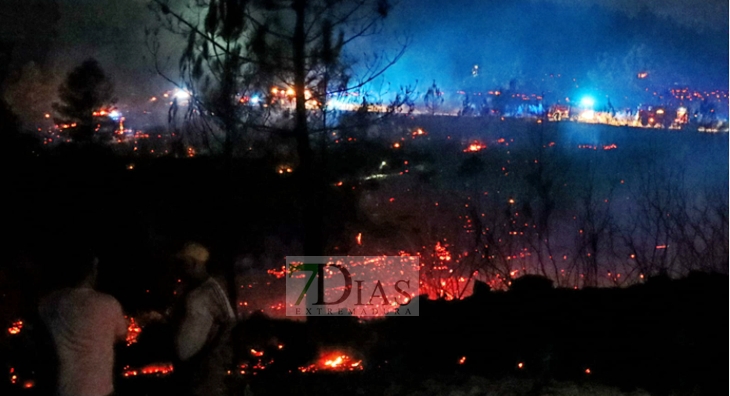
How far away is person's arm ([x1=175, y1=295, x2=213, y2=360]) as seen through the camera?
12.5 ft

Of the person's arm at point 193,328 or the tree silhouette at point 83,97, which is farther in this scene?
the tree silhouette at point 83,97

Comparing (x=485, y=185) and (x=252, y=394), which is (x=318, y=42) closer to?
(x=252, y=394)

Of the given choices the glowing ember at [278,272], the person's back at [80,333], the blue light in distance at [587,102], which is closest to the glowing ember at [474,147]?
the blue light in distance at [587,102]

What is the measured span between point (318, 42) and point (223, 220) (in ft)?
10.5

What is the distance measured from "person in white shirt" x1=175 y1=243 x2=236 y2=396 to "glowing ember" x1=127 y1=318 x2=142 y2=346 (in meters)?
2.94

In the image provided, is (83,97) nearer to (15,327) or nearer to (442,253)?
(15,327)

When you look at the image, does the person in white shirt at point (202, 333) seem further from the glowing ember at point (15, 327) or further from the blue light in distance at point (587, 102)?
the blue light in distance at point (587, 102)

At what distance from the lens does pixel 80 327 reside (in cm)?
360

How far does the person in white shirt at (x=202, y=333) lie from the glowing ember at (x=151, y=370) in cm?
231

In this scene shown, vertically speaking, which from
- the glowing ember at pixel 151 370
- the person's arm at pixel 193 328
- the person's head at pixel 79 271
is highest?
the person's head at pixel 79 271

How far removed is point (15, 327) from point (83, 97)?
5927 mm

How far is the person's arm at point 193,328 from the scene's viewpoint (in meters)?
3.80

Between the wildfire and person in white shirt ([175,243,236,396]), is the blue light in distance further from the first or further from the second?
person in white shirt ([175,243,236,396])

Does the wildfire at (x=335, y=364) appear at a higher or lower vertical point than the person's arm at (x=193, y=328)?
lower
